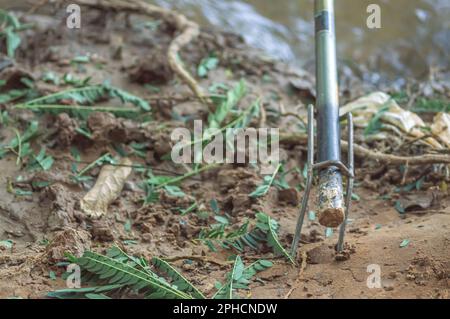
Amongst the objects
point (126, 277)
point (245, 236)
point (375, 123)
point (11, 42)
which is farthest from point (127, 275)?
point (11, 42)

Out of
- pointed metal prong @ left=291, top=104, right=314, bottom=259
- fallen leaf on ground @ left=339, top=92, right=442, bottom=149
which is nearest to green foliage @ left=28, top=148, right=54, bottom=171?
pointed metal prong @ left=291, top=104, right=314, bottom=259

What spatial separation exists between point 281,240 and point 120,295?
592mm

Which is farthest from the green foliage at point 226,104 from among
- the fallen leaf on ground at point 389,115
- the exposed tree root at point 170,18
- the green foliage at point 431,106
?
the green foliage at point 431,106

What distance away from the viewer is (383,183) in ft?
8.34

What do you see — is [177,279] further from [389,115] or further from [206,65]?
[206,65]

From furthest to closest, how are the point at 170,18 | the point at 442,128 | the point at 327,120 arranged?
the point at 170,18
the point at 442,128
the point at 327,120

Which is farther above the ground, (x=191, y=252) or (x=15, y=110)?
(x=15, y=110)

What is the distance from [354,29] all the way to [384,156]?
6.66ft

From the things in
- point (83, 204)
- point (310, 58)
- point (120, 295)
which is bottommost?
point (120, 295)

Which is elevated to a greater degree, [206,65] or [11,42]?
[11,42]

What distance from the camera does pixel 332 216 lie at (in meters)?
1.81

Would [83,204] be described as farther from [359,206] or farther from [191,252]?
[359,206]

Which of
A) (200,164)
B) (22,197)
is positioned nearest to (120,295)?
(22,197)

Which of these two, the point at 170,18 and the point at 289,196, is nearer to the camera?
the point at 289,196
